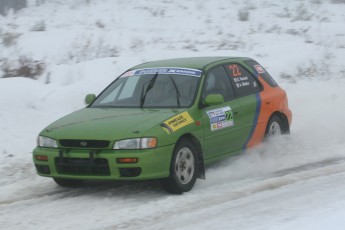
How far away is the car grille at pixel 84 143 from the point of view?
21.9 feet

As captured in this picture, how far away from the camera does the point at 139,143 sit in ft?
21.5

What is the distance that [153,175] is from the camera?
6566 mm

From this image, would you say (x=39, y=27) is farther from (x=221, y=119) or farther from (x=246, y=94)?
(x=221, y=119)

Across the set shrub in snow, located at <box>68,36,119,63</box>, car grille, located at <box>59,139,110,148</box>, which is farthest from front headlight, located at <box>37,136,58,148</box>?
shrub in snow, located at <box>68,36,119,63</box>

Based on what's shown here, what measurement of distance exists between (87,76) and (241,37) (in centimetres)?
645

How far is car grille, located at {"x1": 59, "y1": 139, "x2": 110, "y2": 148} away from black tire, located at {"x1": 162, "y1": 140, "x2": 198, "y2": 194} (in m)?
0.75

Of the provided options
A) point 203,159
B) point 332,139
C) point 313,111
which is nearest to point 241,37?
point 313,111

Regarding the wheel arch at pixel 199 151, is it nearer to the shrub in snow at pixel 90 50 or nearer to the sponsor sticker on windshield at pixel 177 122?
the sponsor sticker on windshield at pixel 177 122

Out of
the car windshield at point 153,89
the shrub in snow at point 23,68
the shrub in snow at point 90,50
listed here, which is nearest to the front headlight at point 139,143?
the car windshield at point 153,89

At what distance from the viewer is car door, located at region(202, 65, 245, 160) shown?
745 centimetres

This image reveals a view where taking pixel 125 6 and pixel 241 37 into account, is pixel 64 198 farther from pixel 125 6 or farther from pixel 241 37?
pixel 125 6

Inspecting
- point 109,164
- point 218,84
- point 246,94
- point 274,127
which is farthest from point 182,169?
point 274,127

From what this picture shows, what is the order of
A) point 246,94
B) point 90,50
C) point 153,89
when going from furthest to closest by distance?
point 90,50, point 246,94, point 153,89

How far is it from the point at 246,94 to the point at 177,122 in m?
1.77
